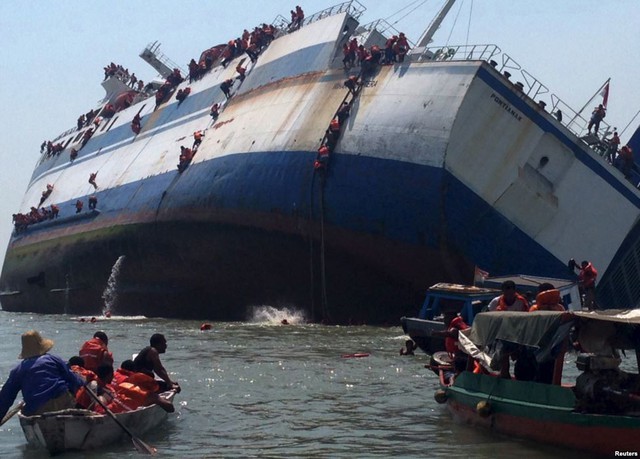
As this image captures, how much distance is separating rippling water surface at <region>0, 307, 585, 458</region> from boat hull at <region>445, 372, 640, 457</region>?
0.63 ft

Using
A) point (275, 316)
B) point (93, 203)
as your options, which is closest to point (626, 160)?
point (275, 316)

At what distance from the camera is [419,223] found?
31031 millimetres

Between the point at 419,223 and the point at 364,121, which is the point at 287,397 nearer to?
the point at 419,223

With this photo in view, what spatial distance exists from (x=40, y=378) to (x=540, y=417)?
659cm

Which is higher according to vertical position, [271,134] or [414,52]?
[414,52]

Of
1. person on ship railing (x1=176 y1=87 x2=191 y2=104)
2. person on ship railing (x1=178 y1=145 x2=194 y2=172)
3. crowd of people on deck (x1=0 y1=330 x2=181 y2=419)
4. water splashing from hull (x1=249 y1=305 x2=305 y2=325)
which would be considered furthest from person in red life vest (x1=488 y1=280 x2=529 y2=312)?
person on ship railing (x1=176 y1=87 x2=191 y2=104)

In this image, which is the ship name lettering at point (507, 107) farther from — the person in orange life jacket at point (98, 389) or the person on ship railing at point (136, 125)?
the person on ship railing at point (136, 125)

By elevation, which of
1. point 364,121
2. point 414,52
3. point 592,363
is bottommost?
point 592,363

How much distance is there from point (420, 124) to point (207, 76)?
2282cm

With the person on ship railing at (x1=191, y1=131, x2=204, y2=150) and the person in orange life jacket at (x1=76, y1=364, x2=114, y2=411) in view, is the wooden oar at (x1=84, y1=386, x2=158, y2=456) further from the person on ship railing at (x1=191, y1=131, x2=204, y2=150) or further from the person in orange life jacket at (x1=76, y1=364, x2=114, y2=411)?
the person on ship railing at (x1=191, y1=131, x2=204, y2=150)

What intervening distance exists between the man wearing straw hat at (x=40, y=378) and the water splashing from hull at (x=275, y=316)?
20522 millimetres

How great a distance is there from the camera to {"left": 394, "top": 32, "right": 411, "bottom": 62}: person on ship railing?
116 ft

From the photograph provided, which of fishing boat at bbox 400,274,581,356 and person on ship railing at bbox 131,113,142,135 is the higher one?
person on ship railing at bbox 131,113,142,135

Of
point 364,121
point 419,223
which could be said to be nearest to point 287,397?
point 419,223
